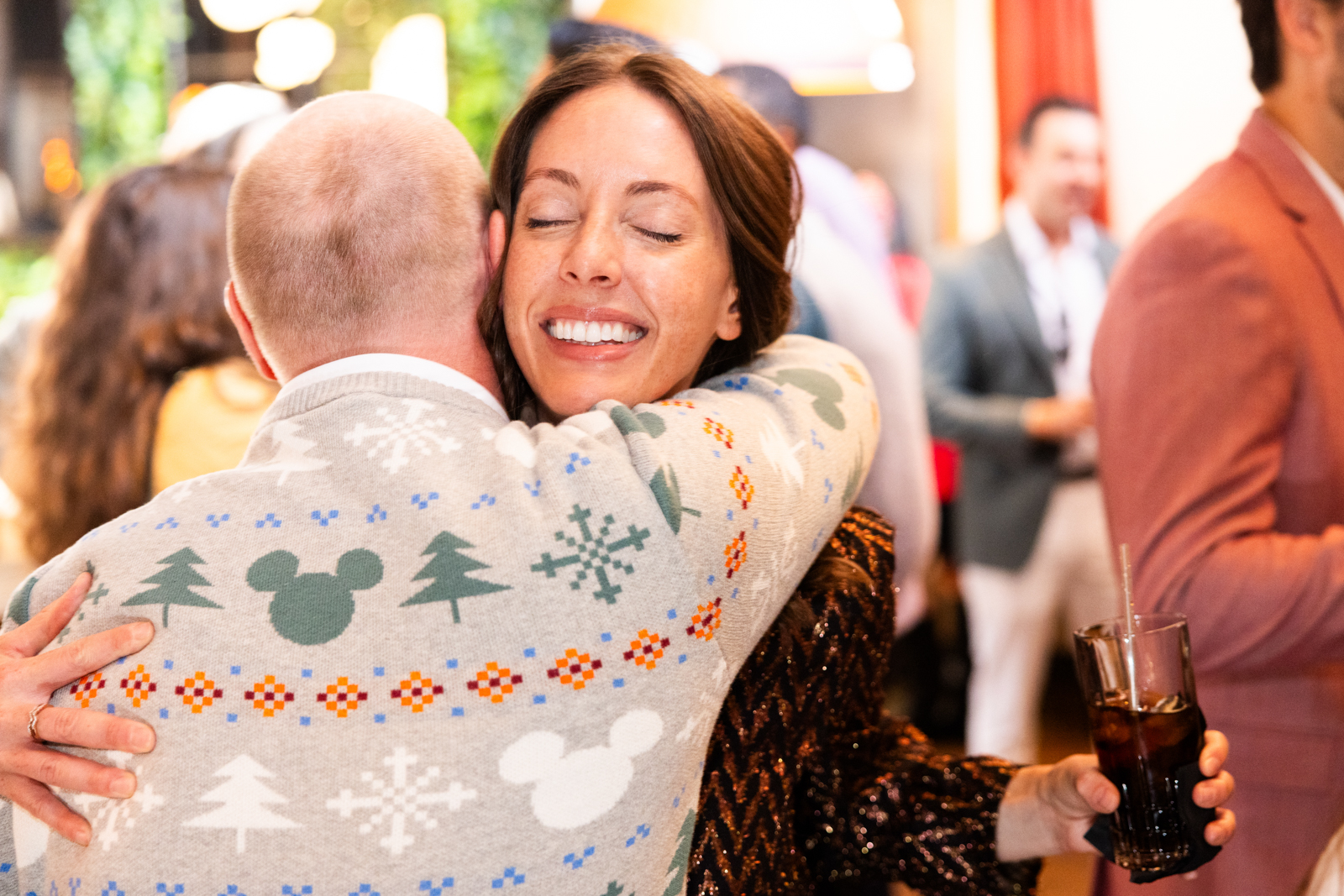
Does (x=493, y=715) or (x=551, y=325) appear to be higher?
(x=551, y=325)

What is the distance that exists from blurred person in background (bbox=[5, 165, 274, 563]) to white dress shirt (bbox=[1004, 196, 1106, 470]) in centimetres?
243

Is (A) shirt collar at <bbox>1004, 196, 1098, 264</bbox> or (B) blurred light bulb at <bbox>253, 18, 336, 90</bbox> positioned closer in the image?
(A) shirt collar at <bbox>1004, 196, 1098, 264</bbox>

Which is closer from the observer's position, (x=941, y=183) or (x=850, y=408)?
(x=850, y=408)

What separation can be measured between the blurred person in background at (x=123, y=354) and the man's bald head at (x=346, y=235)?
1.02 metres

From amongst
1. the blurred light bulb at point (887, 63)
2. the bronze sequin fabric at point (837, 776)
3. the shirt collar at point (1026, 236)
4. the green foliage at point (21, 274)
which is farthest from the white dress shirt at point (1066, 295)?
the green foliage at point (21, 274)

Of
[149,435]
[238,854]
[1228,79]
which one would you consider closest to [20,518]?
[149,435]

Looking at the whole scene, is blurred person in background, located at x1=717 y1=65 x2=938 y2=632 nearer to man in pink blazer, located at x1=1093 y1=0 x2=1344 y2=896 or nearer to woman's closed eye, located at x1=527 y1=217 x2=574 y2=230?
man in pink blazer, located at x1=1093 y1=0 x2=1344 y2=896

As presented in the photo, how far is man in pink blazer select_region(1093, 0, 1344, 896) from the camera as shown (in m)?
1.45

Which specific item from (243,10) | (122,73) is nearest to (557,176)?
(243,10)

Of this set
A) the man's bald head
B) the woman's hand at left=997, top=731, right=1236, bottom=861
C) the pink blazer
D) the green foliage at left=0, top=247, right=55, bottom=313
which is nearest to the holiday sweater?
the man's bald head

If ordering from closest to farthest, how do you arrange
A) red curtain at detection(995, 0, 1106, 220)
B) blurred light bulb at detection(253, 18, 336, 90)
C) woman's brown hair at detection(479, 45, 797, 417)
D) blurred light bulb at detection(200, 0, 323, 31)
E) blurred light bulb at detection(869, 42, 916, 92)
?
woman's brown hair at detection(479, 45, 797, 417)
blurred light bulb at detection(869, 42, 916, 92)
blurred light bulb at detection(200, 0, 323, 31)
red curtain at detection(995, 0, 1106, 220)
blurred light bulb at detection(253, 18, 336, 90)

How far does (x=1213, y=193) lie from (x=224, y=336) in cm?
165

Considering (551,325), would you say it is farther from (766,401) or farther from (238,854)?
(238,854)

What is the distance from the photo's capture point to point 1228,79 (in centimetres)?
366
